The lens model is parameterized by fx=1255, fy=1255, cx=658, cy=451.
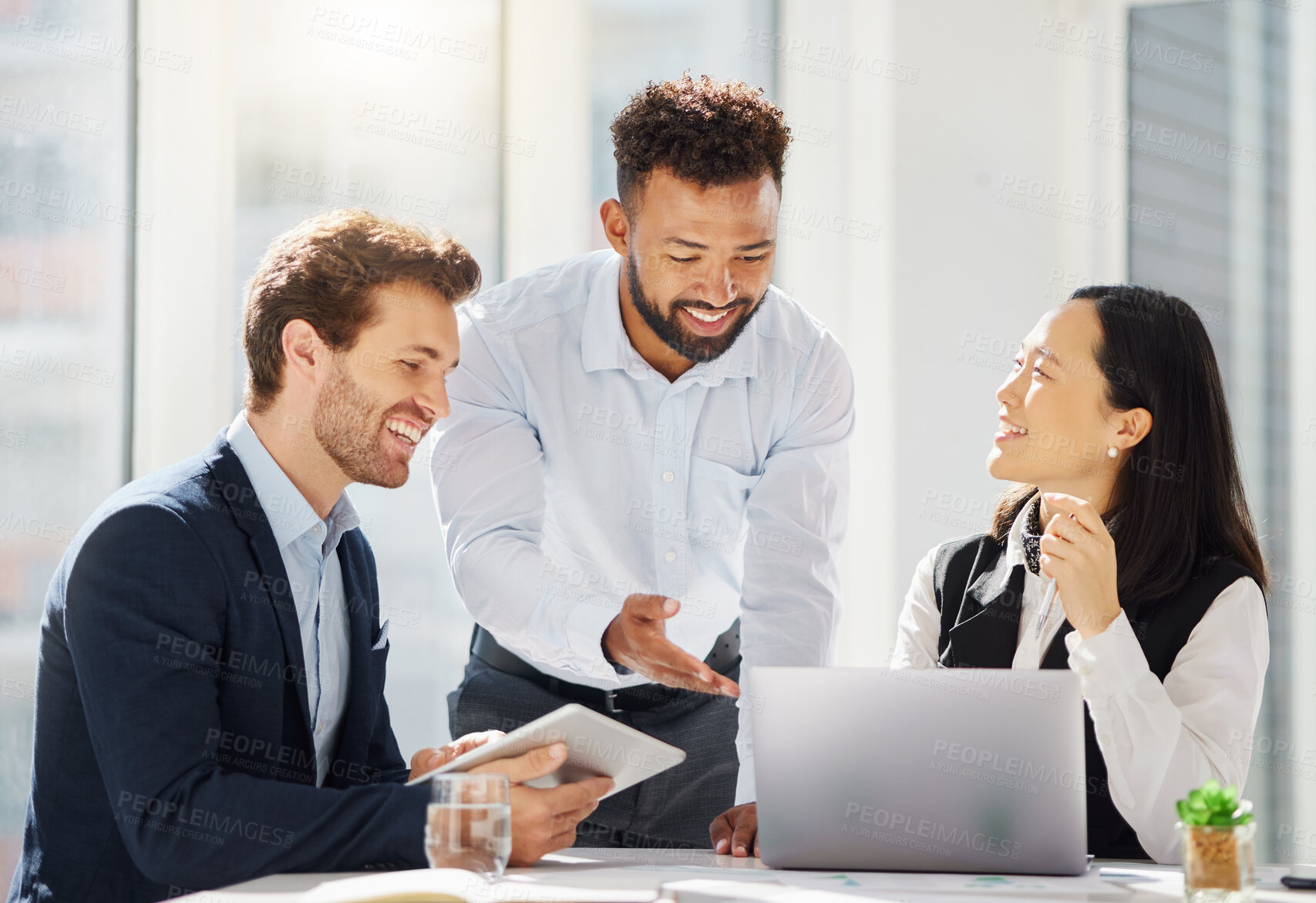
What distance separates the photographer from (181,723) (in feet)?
5.03

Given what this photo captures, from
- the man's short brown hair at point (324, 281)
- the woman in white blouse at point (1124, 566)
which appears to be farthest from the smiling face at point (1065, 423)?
the man's short brown hair at point (324, 281)

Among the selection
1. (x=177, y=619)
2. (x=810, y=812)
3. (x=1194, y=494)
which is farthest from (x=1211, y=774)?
(x=177, y=619)

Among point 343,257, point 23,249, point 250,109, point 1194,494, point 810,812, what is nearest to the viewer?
point 810,812

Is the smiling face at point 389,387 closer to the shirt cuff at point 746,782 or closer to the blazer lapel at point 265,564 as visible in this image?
the blazer lapel at point 265,564

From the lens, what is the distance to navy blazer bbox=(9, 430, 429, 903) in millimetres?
1495

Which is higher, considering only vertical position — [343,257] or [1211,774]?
[343,257]

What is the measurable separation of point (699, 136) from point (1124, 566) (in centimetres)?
103

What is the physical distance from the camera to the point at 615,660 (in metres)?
2.09

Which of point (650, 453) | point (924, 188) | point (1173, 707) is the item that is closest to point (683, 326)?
point (650, 453)

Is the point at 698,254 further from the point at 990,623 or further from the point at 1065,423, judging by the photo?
the point at 990,623

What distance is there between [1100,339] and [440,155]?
200 centimetres

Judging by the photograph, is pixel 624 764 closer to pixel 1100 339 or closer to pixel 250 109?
pixel 1100 339

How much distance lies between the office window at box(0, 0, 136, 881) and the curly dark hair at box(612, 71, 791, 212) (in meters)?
1.00

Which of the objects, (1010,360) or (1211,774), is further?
(1010,360)
